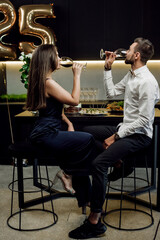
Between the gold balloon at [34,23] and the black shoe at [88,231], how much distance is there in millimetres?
2901

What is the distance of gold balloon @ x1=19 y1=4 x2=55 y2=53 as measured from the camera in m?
4.61

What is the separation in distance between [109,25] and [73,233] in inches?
127

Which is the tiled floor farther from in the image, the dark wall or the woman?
the dark wall

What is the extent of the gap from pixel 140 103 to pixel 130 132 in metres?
0.24

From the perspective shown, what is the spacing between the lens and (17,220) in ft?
8.87

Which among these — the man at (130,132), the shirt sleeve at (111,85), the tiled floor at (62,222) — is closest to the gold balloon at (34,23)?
the shirt sleeve at (111,85)

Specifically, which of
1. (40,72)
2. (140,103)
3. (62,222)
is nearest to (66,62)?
(40,72)

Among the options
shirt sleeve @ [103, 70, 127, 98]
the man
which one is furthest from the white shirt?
shirt sleeve @ [103, 70, 127, 98]

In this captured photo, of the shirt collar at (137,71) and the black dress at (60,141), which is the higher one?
the shirt collar at (137,71)

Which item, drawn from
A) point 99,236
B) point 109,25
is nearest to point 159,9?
→ point 109,25

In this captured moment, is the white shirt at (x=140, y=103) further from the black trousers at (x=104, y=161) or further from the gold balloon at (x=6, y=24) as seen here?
the gold balloon at (x=6, y=24)

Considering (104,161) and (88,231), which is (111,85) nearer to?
(104,161)

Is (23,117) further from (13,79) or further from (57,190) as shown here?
(13,79)

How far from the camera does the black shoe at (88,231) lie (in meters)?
2.40
